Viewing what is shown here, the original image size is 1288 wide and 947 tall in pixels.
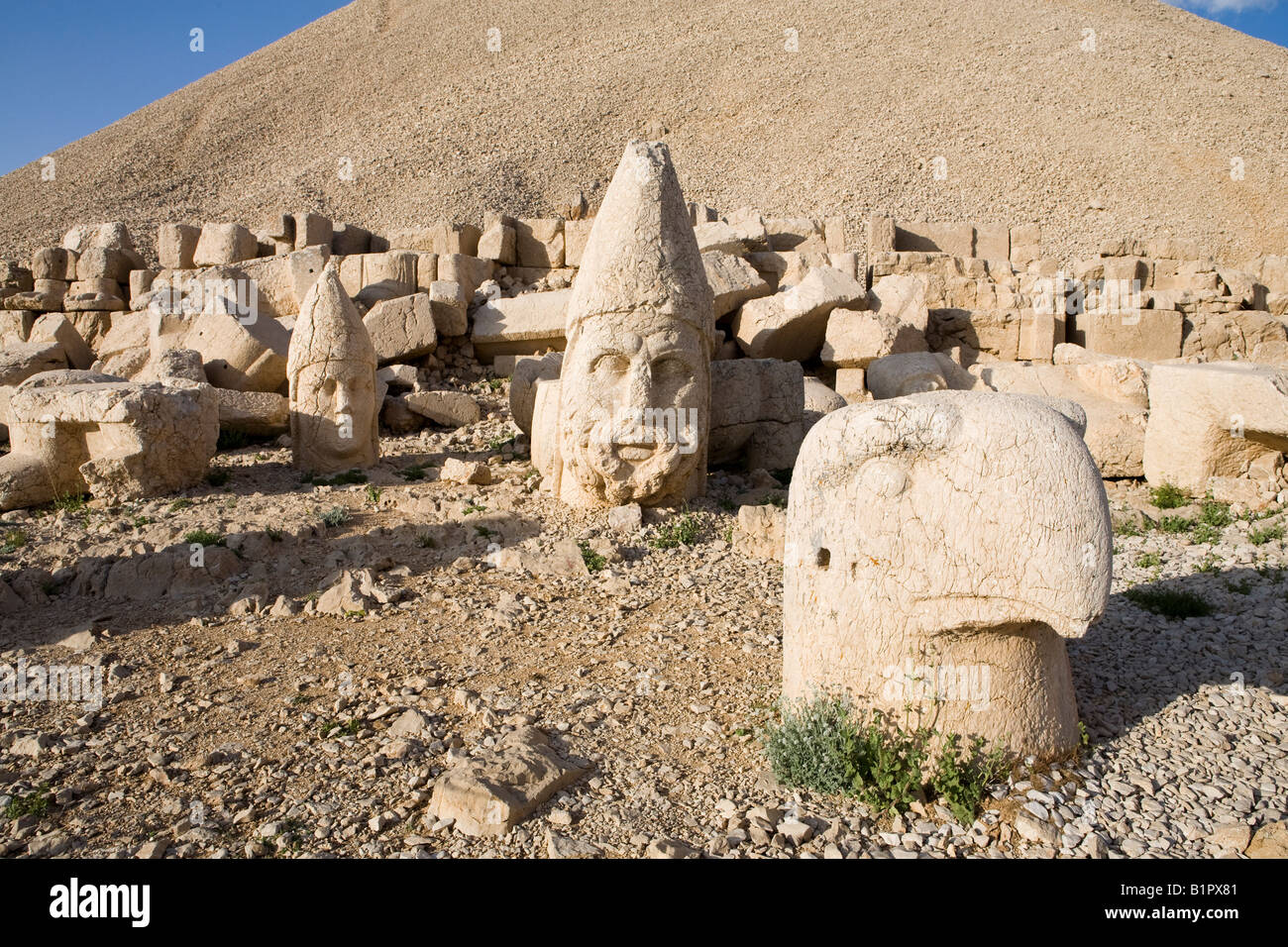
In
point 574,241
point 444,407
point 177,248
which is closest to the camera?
point 444,407

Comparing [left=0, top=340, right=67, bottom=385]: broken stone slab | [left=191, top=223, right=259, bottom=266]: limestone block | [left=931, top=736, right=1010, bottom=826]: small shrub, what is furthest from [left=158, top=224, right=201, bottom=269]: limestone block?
[left=931, top=736, right=1010, bottom=826]: small shrub

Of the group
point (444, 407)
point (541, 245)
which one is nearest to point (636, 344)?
point (444, 407)

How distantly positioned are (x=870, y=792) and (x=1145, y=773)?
3.40ft

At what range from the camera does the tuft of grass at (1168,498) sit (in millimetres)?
6523

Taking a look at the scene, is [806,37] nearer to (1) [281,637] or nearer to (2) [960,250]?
(2) [960,250]

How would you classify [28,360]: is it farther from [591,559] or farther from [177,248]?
[591,559]

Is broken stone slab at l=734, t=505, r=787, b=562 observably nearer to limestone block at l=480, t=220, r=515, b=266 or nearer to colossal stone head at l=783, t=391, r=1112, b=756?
colossal stone head at l=783, t=391, r=1112, b=756

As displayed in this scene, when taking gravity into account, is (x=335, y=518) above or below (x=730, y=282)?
below

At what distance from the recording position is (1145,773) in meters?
3.04

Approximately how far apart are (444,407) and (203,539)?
3758 mm

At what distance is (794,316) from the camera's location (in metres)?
9.93

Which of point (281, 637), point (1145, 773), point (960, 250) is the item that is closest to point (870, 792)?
point (1145, 773)

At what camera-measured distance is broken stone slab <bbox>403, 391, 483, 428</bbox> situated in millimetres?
9016

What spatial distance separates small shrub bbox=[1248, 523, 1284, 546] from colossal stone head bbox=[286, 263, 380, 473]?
21.5 feet
